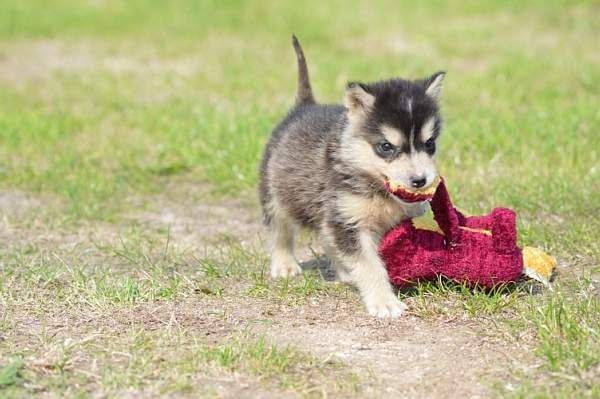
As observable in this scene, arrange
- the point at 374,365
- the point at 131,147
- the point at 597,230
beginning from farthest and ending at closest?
the point at 131,147 < the point at 597,230 < the point at 374,365

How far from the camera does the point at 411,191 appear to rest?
529 centimetres

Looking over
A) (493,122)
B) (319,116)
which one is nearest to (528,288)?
(319,116)

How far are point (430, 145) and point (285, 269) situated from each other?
1340 millimetres

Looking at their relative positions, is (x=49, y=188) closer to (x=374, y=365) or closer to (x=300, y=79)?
(x=300, y=79)

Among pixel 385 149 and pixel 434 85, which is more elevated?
pixel 434 85

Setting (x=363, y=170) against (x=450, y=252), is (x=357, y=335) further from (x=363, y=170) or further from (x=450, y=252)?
(x=363, y=170)

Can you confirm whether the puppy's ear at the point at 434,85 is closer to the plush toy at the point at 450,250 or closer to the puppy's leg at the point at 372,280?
the plush toy at the point at 450,250

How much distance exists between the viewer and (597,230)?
21.5 ft

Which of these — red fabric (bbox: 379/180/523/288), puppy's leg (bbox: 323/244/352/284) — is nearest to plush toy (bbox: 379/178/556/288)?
red fabric (bbox: 379/180/523/288)

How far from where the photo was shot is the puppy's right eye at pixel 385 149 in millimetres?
5359

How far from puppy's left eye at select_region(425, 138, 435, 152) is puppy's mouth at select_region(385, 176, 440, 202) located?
163mm

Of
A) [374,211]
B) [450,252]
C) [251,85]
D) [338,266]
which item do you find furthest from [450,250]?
[251,85]

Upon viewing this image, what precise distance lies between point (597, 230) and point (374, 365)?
2561 mm

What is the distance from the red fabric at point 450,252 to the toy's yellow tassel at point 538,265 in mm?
140
